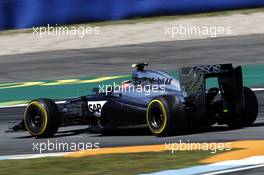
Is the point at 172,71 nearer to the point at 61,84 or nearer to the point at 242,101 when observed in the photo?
the point at 61,84

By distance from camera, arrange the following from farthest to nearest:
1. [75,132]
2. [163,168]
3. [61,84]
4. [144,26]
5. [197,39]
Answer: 1. [144,26]
2. [197,39]
3. [61,84]
4. [75,132]
5. [163,168]

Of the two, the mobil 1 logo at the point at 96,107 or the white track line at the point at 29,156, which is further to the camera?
the mobil 1 logo at the point at 96,107

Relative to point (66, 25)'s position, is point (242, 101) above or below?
below

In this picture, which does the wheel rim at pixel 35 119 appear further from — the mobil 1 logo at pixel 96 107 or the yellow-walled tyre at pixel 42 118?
the mobil 1 logo at pixel 96 107

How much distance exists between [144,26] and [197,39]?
7.82 ft

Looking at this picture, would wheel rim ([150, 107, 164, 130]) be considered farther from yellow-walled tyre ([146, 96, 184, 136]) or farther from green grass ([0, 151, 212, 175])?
green grass ([0, 151, 212, 175])

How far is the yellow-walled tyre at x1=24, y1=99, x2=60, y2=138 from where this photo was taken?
1312 cm

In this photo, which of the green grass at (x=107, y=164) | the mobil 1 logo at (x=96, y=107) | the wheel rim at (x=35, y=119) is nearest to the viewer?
the green grass at (x=107, y=164)

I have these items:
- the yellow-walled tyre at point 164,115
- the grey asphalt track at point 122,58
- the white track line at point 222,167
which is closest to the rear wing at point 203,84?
the yellow-walled tyre at point 164,115

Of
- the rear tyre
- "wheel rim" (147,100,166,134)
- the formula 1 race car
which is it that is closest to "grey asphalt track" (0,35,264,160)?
the formula 1 race car

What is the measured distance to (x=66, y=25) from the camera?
26.5 metres

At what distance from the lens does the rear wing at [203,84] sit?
1193 cm

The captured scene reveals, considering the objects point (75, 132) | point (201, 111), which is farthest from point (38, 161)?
point (75, 132)

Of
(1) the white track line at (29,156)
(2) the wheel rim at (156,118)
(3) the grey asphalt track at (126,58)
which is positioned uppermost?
(3) the grey asphalt track at (126,58)
